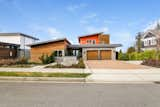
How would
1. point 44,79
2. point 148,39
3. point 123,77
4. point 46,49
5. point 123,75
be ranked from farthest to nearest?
point 148,39 → point 46,49 → point 123,75 → point 123,77 → point 44,79

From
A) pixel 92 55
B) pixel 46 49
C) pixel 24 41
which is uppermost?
pixel 24 41

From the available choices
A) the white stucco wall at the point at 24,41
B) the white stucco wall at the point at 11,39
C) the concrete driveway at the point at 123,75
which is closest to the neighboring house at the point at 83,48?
the white stucco wall at the point at 24,41

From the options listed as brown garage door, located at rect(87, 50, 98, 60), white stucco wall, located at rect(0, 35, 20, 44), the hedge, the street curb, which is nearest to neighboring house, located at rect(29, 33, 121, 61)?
brown garage door, located at rect(87, 50, 98, 60)

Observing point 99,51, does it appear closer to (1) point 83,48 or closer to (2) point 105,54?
(2) point 105,54

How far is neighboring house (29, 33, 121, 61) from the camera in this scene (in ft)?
105

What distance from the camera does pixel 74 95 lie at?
7.14 metres

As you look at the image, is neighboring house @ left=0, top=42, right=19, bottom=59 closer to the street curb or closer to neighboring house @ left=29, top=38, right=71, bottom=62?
neighboring house @ left=29, top=38, right=71, bottom=62

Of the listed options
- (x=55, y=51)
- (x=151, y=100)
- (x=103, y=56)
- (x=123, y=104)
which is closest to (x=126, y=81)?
(x=151, y=100)

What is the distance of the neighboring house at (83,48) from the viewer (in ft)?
105

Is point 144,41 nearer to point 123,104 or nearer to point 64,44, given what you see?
point 64,44

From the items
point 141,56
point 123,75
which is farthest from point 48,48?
point 123,75

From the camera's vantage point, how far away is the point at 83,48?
36.7m

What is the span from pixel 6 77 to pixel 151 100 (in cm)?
831

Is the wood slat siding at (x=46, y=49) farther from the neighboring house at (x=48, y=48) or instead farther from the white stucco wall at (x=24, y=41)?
the white stucco wall at (x=24, y=41)
